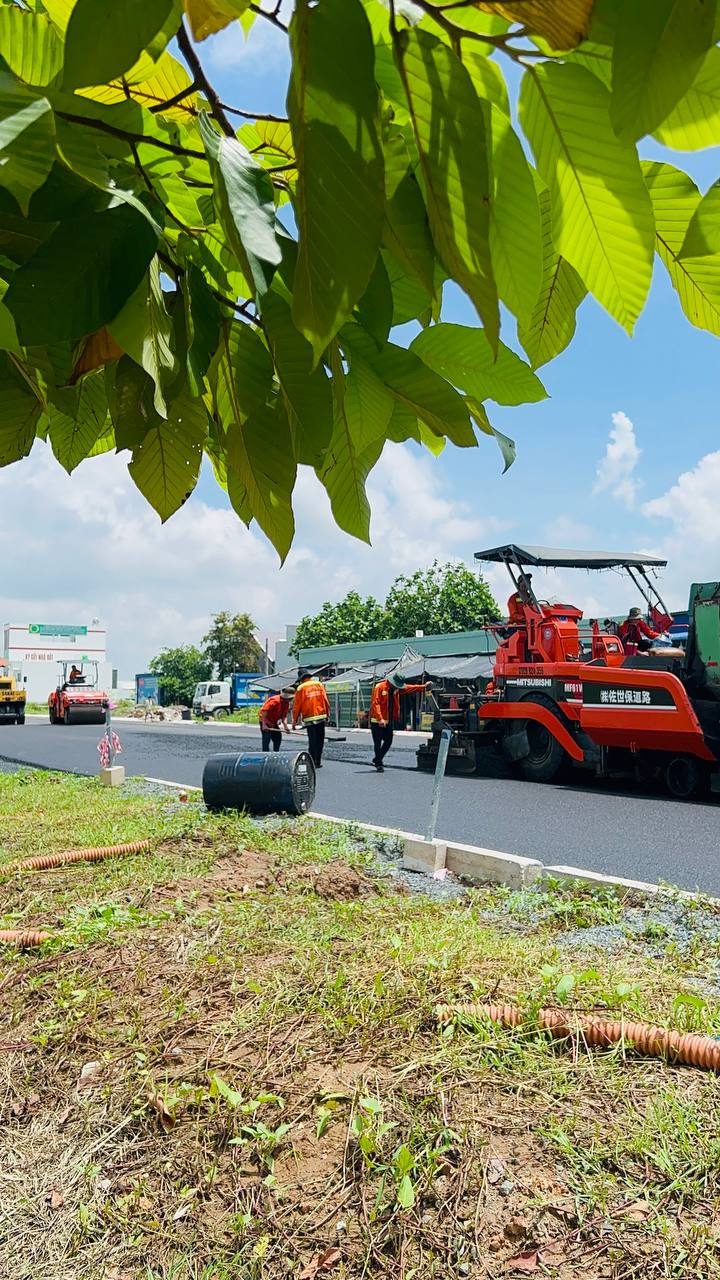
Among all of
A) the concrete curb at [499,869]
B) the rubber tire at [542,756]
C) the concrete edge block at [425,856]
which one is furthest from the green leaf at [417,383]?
the rubber tire at [542,756]

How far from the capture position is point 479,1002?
341 cm

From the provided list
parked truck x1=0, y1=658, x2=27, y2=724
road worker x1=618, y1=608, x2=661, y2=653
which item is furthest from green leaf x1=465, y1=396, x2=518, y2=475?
parked truck x1=0, y1=658, x2=27, y2=724

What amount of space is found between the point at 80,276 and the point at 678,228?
0.47m

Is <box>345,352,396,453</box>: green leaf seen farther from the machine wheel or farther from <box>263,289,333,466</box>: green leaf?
the machine wheel

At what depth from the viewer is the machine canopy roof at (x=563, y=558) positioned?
49.1 ft

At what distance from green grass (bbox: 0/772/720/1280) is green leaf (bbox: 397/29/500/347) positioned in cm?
247

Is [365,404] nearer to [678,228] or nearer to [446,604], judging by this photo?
[678,228]

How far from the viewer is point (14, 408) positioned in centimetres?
91

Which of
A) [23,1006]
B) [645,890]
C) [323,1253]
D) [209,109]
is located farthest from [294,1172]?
[645,890]

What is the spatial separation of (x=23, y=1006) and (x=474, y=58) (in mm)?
4162

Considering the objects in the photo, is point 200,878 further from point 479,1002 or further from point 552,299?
point 552,299

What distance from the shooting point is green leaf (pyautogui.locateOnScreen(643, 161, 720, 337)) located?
62 cm

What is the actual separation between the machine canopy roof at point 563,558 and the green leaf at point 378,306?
14395 mm

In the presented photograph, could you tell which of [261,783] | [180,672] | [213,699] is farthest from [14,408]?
[180,672]
